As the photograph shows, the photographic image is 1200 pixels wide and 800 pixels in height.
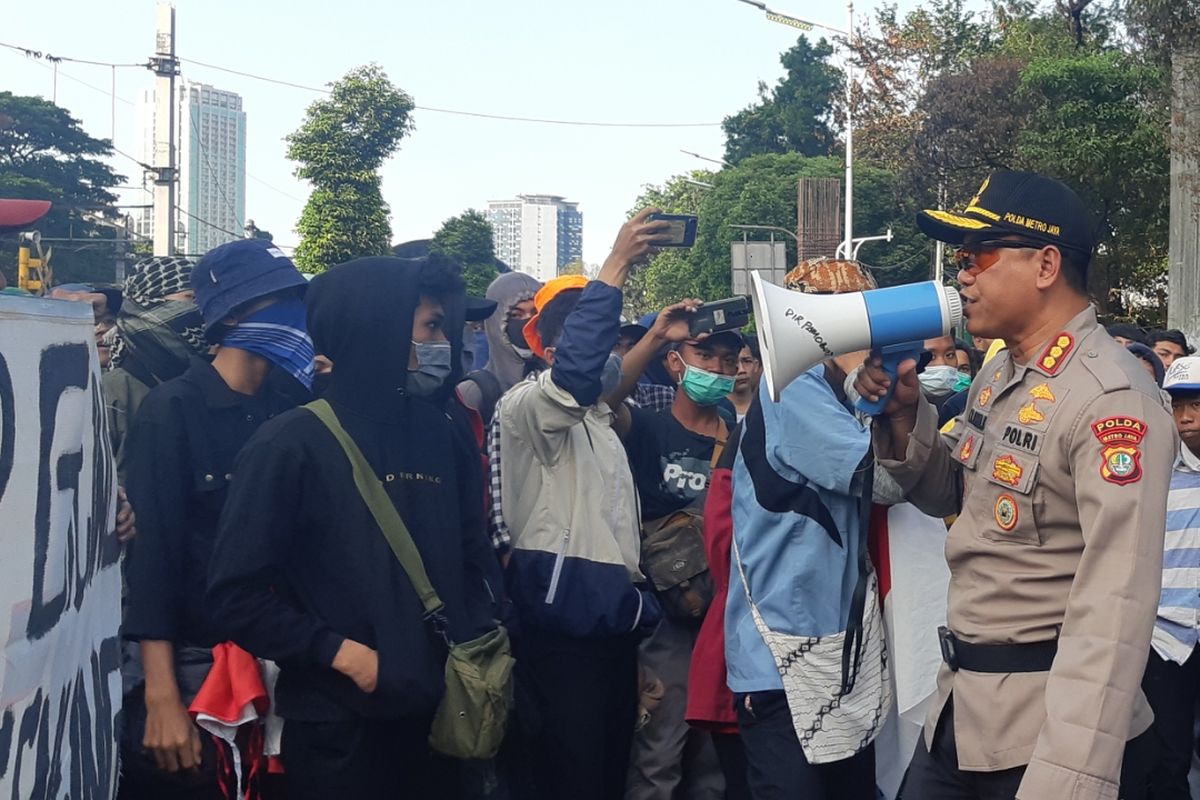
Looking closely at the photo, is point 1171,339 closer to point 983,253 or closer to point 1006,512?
point 983,253

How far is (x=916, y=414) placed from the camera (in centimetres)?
319

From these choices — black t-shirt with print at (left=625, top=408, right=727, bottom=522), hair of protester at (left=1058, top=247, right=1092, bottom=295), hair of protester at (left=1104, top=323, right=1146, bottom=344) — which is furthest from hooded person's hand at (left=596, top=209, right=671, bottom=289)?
hair of protester at (left=1104, top=323, right=1146, bottom=344)

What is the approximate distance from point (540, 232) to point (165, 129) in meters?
117

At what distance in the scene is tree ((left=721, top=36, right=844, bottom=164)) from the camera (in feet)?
202

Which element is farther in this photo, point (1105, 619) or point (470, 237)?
point (470, 237)

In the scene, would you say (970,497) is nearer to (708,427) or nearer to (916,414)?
(916,414)

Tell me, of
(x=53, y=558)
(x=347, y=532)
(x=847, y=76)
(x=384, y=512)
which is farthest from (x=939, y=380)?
(x=847, y=76)

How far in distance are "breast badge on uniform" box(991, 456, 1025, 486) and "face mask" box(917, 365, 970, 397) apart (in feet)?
9.96

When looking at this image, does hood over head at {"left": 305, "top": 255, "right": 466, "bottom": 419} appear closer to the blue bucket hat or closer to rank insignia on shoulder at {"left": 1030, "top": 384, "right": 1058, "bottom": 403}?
the blue bucket hat

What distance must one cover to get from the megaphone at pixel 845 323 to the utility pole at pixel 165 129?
34309mm

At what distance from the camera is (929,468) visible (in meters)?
3.15

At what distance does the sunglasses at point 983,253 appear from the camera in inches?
112

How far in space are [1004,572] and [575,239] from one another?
6326 inches

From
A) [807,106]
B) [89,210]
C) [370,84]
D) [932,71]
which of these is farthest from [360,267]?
[807,106]
